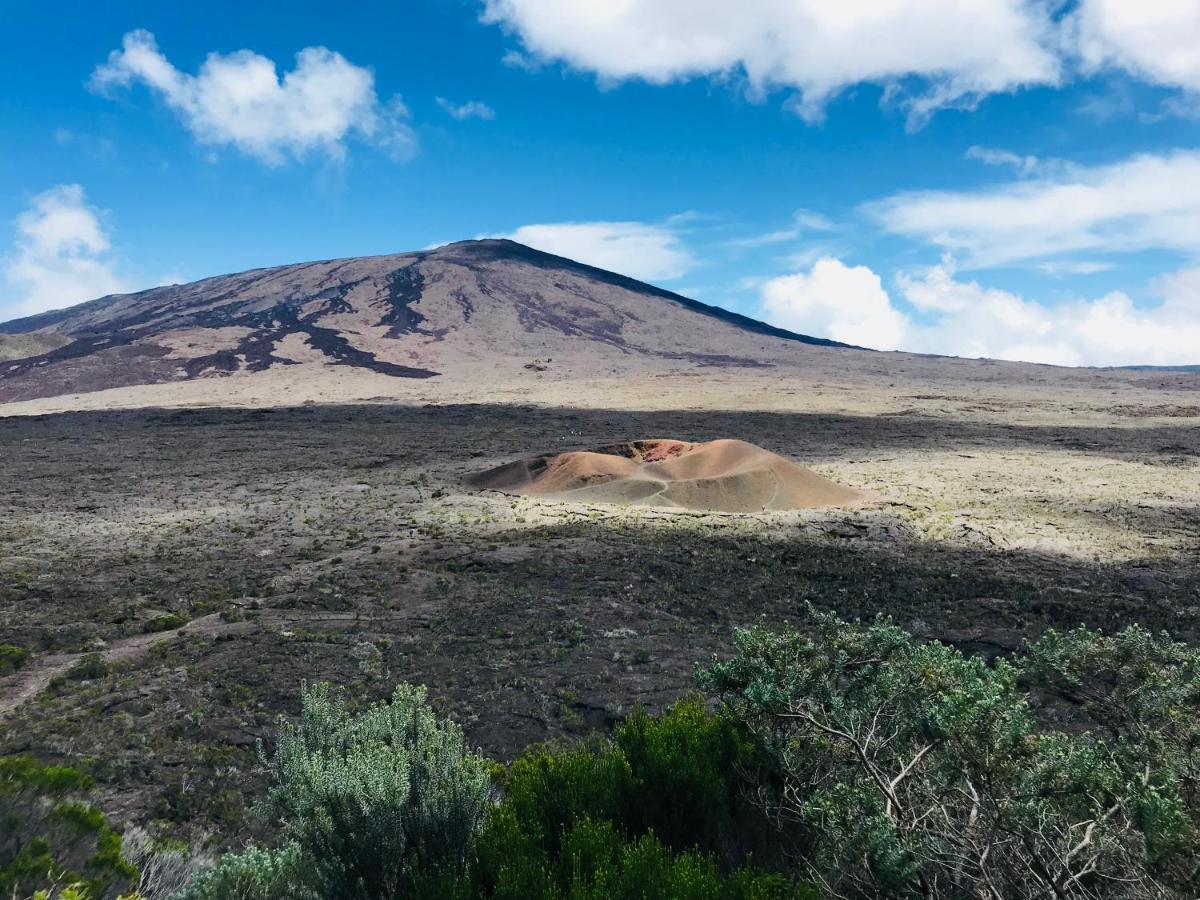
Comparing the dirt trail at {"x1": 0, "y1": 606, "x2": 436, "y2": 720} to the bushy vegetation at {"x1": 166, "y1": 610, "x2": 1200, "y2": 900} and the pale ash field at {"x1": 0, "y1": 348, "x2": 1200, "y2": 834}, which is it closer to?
the pale ash field at {"x1": 0, "y1": 348, "x2": 1200, "y2": 834}

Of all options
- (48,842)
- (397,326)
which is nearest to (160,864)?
(48,842)

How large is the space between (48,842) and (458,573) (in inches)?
304

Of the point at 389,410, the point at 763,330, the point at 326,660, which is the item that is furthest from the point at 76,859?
the point at 763,330

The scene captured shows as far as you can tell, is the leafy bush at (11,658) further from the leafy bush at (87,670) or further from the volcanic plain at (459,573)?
the leafy bush at (87,670)

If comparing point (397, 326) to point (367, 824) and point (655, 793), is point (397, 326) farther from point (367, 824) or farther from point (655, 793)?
point (367, 824)

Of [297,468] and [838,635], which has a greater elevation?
[838,635]

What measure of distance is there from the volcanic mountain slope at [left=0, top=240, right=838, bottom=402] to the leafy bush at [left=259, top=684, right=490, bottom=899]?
50.7 meters

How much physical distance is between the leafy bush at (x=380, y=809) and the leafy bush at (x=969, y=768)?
1.44 metres

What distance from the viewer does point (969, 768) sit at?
9.74 ft

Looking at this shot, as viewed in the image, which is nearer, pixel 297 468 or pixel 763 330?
pixel 297 468

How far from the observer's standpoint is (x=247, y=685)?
6.81 metres

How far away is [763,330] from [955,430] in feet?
215

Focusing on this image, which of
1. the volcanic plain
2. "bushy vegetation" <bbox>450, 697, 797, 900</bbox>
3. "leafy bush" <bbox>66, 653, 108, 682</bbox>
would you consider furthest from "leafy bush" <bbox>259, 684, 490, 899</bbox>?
"leafy bush" <bbox>66, 653, 108, 682</bbox>

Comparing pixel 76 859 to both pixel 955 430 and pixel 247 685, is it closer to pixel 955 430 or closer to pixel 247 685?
pixel 247 685
